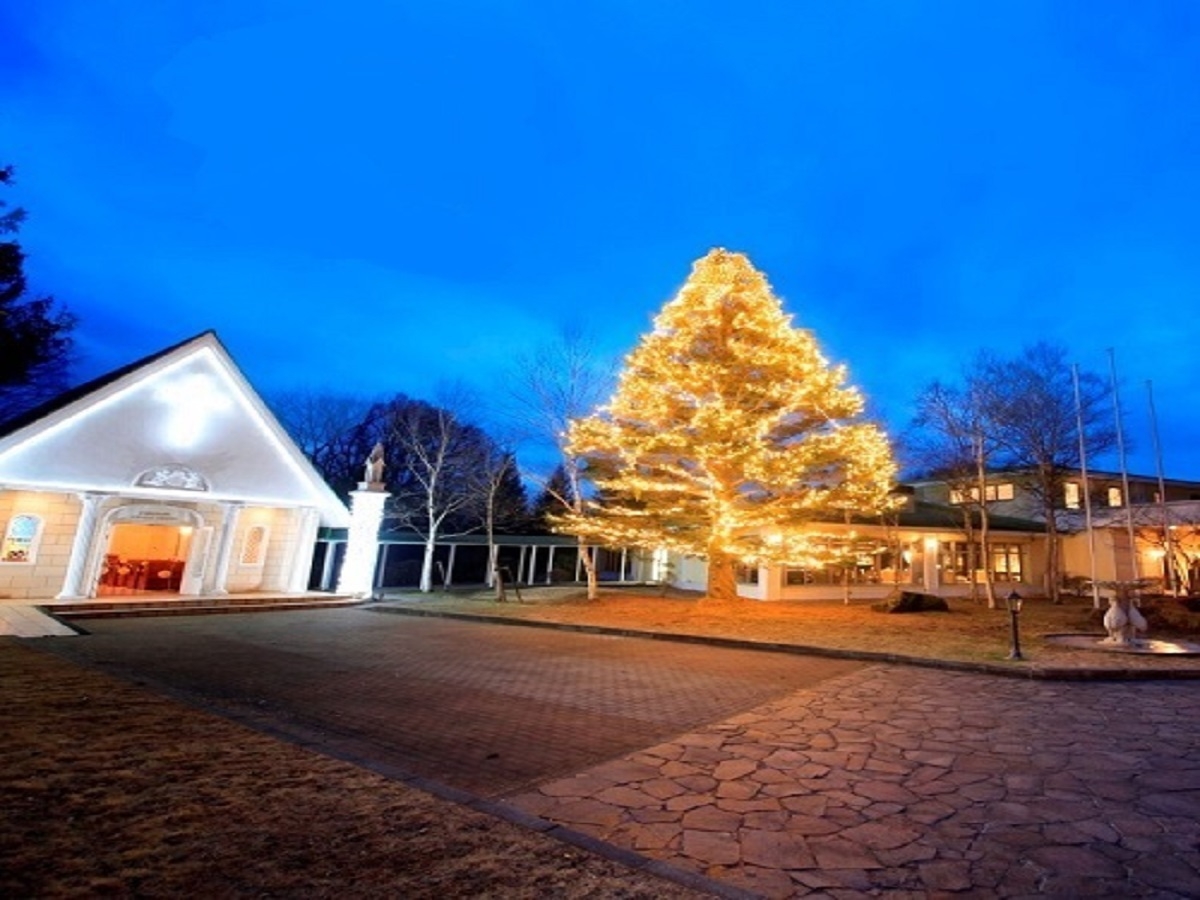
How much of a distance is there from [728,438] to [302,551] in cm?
1465

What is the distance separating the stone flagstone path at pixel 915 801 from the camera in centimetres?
355

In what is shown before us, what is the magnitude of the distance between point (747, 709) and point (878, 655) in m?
4.59

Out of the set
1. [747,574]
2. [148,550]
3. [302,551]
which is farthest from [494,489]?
[148,550]

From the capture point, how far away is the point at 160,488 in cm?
1742

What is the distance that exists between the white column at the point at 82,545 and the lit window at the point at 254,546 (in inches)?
176

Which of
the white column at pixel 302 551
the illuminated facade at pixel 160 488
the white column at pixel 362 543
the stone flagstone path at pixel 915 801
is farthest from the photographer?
the white column at pixel 362 543

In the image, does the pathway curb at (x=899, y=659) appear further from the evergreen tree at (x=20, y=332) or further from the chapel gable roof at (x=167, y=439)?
the evergreen tree at (x=20, y=332)

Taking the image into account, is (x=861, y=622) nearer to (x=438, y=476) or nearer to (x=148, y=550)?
(x=438, y=476)

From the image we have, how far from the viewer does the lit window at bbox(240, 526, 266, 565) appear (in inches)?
816

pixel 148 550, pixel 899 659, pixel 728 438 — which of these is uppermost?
pixel 728 438

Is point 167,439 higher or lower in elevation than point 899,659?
higher

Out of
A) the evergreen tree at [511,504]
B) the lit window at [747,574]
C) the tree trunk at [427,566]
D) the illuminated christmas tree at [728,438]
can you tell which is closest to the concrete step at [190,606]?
the tree trunk at [427,566]

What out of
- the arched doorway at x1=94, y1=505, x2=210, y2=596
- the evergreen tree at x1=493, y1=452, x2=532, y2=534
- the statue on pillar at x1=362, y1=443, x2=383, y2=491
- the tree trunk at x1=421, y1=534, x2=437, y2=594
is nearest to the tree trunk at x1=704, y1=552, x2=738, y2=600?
the statue on pillar at x1=362, y1=443, x2=383, y2=491

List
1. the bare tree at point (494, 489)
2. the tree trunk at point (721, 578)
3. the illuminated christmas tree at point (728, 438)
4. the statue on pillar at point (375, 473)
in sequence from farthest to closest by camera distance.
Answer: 1. the bare tree at point (494, 489)
2. the statue on pillar at point (375, 473)
3. the tree trunk at point (721, 578)
4. the illuminated christmas tree at point (728, 438)
